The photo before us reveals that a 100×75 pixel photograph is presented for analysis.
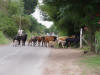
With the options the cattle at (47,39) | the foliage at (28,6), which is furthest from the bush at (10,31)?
the foliage at (28,6)

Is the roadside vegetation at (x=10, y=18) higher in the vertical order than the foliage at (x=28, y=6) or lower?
lower

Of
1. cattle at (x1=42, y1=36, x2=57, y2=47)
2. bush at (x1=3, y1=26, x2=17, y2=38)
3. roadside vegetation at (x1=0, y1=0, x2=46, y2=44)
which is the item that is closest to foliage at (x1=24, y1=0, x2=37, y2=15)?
roadside vegetation at (x1=0, y1=0, x2=46, y2=44)

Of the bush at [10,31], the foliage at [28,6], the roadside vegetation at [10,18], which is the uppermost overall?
the foliage at [28,6]

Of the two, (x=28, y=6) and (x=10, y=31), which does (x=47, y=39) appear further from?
(x=28, y=6)

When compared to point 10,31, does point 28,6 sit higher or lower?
higher

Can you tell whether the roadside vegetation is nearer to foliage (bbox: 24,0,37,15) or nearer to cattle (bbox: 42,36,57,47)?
cattle (bbox: 42,36,57,47)

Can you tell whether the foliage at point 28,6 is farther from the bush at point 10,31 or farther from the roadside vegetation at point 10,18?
the bush at point 10,31

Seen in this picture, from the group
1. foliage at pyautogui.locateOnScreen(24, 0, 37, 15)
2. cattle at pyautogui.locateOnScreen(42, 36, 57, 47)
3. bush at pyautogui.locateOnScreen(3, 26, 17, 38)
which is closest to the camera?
cattle at pyautogui.locateOnScreen(42, 36, 57, 47)

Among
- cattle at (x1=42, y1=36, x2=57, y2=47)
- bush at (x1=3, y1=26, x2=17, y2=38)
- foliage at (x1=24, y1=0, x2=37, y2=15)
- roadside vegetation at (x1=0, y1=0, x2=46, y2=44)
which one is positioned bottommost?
cattle at (x1=42, y1=36, x2=57, y2=47)

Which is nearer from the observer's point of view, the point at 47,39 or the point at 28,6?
the point at 47,39

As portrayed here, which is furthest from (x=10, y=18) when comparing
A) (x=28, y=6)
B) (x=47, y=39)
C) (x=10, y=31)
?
(x=28, y=6)

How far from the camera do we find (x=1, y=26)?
50.6m

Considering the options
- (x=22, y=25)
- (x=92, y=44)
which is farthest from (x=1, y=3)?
(x=92, y=44)

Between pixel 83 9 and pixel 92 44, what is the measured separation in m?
3.64
